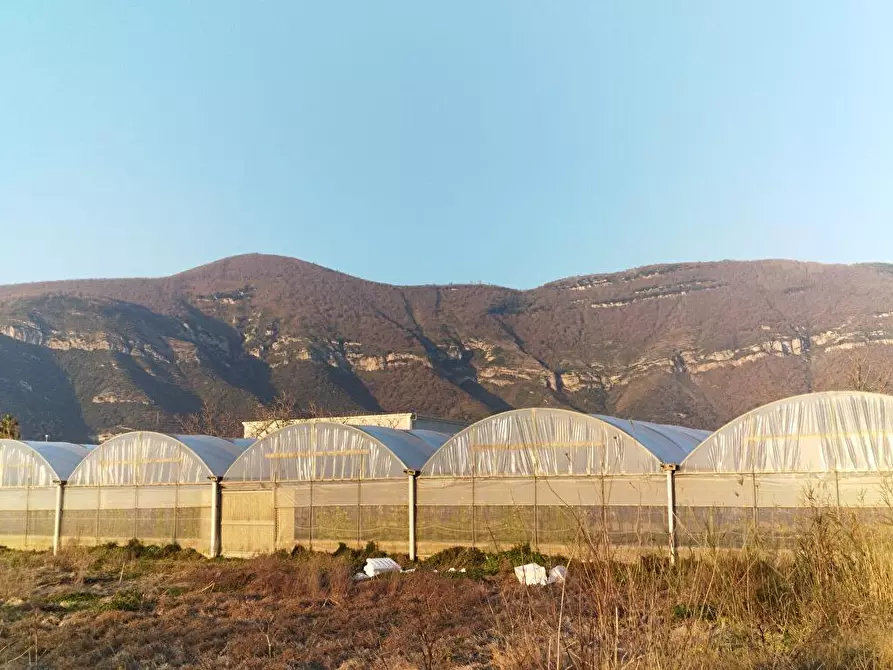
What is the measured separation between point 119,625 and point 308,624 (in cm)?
316

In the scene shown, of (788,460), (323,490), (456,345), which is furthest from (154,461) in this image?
(456,345)

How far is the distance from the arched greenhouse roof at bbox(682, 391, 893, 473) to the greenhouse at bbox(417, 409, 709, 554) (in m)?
1.39

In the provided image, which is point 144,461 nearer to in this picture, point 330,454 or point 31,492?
point 31,492

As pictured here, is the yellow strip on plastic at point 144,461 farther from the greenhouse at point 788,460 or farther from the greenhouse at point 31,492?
the greenhouse at point 788,460

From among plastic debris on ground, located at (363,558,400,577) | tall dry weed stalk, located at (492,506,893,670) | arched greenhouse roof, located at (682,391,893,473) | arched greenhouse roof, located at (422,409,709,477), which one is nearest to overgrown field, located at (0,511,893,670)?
tall dry weed stalk, located at (492,506,893,670)

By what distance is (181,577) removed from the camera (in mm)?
19438

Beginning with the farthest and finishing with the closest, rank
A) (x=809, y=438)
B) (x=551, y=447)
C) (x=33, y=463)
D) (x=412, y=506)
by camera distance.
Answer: (x=33, y=463)
(x=412, y=506)
(x=551, y=447)
(x=809, y=438)

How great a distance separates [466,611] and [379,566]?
6.07 metres

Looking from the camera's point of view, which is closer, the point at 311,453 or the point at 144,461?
the point at 311,453

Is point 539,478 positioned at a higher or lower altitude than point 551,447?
lower

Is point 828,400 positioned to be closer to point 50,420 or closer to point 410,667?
point 410,667

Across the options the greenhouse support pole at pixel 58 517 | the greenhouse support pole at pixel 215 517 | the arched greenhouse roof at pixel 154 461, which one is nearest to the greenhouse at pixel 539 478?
the greenhouse support pole at pixel 215 517

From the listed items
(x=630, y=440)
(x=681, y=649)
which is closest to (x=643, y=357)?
(x=630, y=440)

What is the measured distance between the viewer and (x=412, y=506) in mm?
21656
